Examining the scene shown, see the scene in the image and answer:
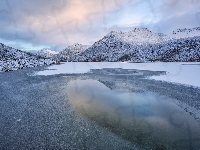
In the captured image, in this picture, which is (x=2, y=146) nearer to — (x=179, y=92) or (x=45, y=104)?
(x=45, y=104)

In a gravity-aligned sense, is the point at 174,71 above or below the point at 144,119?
above

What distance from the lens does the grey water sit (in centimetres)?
688

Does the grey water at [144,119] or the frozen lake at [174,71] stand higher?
the frozen lake at [174,71]

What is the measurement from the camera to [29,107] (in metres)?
11.2

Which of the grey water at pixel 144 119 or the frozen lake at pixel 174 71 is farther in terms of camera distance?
the frozen lake at pixel 174 71

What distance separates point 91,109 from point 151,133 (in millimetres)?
4104

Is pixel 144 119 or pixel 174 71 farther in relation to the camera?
pixel 174 71

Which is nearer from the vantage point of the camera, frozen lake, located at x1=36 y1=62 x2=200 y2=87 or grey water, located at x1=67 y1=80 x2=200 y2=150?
grey water, located at x1=67 y1=80 x2=200 y2=150

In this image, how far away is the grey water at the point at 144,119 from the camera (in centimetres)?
688

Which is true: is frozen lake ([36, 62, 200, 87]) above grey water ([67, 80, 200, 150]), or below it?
above

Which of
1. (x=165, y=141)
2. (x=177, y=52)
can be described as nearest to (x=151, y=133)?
(x=165, y=141)

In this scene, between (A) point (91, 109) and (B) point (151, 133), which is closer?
(B) point (151, 133)

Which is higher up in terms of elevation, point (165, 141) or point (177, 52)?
point (177, 52)

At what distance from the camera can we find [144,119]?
29.5ft
